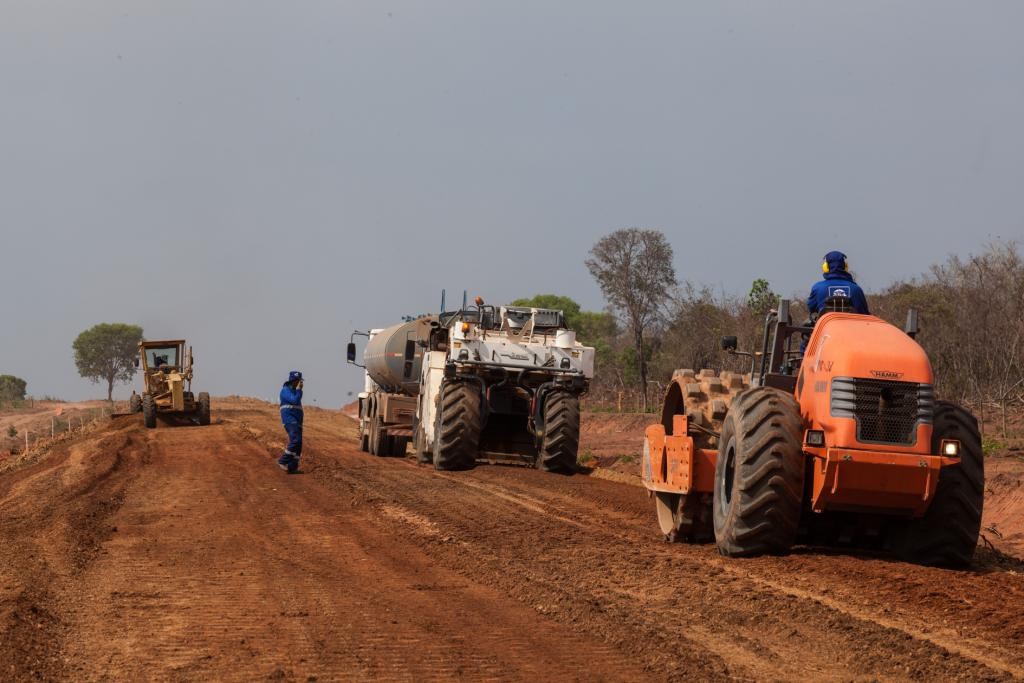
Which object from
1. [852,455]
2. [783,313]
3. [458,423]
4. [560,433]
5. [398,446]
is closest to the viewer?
[852,455]

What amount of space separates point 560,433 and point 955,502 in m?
10.8

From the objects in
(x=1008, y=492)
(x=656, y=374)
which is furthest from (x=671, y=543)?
(x=656, y=374)

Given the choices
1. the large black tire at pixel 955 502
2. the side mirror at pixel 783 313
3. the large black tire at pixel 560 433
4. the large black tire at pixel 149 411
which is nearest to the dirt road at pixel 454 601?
the large black tire at pixel 955 502

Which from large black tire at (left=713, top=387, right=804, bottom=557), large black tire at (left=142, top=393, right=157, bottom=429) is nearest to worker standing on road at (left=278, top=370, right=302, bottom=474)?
large black tire at (left=713, top=387, right=804, bottom=557)

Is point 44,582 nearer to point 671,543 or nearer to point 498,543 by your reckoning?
point 498,543

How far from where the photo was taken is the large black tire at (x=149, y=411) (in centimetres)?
3506

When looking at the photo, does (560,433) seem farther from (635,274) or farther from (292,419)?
(635,274)

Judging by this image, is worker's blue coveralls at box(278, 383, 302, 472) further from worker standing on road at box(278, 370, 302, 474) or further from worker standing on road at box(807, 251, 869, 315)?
worker standing on road at box(807, 251, 869, 315)

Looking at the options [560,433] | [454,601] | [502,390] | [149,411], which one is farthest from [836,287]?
[149,411]

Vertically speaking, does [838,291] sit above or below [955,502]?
above

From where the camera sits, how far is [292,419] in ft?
67.6

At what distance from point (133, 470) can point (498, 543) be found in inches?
439

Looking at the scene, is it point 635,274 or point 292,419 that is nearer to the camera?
→ point 292,419

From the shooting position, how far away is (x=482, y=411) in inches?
809
